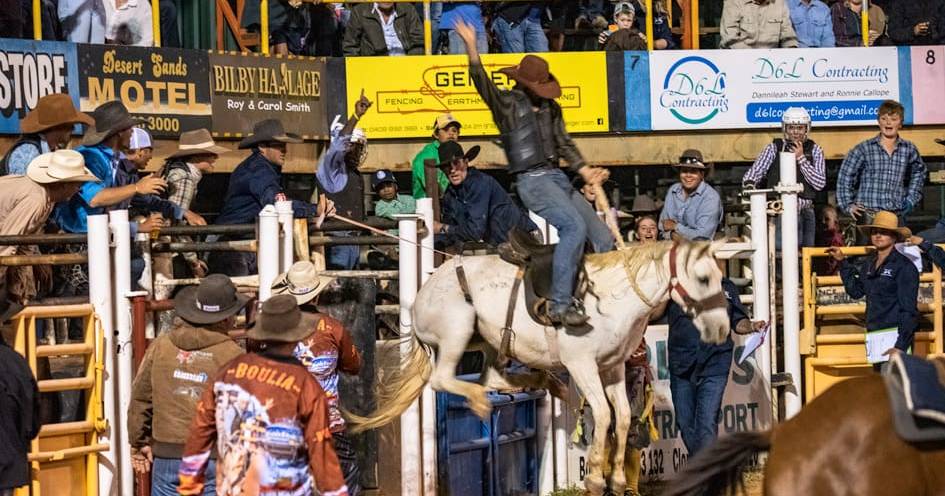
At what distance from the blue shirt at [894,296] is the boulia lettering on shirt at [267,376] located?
6492 mm

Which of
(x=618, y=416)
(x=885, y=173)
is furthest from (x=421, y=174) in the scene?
(x=885, y=173)

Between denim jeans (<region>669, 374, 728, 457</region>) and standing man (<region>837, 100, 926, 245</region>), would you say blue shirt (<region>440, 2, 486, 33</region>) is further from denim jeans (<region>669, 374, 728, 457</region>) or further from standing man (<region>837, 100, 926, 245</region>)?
denim jeans (<region>669, 374, 728, 457</region>)

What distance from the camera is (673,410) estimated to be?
12688 mm

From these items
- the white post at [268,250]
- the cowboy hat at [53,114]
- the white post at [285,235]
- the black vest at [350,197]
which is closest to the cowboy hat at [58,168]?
the cowboy hat at [53,114]

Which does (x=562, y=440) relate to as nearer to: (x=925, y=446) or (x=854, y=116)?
(x=925, y=446)

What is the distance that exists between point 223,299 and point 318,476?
1.48 m

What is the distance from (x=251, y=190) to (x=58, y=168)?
1823 millimetres

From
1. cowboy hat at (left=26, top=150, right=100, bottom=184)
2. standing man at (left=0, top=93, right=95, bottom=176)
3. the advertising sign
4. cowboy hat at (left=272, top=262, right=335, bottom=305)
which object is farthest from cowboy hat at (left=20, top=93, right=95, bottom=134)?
the advertising sign

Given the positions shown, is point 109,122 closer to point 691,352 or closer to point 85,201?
point 85,201

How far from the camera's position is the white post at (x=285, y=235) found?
1052cm

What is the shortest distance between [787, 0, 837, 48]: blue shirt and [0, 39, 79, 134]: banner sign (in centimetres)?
769

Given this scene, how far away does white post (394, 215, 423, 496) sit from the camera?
11000 mm

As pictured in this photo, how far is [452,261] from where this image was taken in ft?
35.8

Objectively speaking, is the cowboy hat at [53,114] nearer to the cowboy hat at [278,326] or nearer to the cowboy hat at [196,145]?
the cowboy hat at [196,145]
